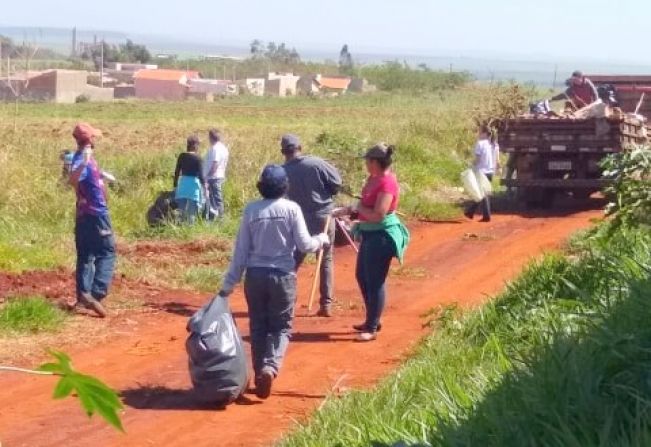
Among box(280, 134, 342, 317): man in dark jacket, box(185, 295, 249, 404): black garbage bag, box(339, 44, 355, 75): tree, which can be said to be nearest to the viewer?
box(185, 295, 249, 404): black garbage bag

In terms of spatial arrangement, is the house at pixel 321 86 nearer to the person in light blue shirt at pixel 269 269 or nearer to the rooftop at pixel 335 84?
the rooftop at pixel 335 84

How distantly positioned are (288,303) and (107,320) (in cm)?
312

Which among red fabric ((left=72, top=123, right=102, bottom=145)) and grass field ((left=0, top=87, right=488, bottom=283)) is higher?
red fabric ((left=72, top=123, right=102, bottom=145))

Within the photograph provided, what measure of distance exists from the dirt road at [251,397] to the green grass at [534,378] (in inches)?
23.7

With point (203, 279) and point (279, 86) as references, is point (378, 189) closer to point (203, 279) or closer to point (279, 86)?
point (203, 279)

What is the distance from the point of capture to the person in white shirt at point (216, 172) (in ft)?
57.3

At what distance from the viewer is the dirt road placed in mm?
7930

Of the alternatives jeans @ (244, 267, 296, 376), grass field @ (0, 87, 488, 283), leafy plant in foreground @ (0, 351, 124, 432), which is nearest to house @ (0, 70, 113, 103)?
grass field @ (0, 87, 488, 283)

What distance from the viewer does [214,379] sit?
836 centimetres

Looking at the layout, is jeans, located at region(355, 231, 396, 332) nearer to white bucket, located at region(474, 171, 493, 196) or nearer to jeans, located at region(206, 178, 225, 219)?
jeans, located at region(206, 178, 225, 219)

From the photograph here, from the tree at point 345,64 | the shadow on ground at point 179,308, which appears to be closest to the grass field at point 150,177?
the shadow on ground at point 179,308

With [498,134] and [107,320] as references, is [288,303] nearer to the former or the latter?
[107,320]

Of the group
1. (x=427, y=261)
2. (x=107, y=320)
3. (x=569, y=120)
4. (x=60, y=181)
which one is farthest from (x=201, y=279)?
(x=569, y=120)

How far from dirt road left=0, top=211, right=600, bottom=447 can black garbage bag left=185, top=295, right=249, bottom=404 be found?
0.50ft
